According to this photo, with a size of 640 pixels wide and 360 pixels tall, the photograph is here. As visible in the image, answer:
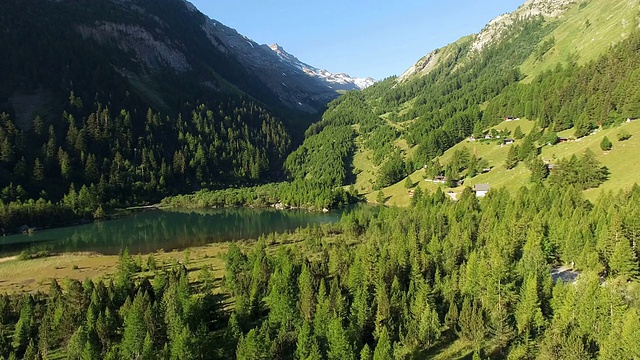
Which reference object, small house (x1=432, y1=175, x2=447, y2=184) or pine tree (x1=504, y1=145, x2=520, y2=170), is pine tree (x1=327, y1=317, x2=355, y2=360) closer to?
pine tree (x1=504, y1=145, x2=520, y2=170)

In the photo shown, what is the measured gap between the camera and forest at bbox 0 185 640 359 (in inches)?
1769

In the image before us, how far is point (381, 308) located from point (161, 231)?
11739 cm

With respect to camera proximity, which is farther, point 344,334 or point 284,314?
point 284,314

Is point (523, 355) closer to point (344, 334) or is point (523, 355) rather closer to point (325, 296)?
point (344, 334)

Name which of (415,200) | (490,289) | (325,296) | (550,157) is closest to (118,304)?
(325,296)

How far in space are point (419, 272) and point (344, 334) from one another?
27.1m

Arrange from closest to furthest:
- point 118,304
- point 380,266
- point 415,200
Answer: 1. point 118,304
2. point 380,266
3. point 415,200

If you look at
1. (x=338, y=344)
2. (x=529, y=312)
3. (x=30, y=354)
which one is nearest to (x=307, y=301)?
(x=338, y=344)

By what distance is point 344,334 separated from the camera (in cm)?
4450

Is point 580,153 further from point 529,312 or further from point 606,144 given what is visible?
point 529,312

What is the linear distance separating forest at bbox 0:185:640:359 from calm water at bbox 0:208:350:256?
48905mm

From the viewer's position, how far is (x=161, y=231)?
148 metres

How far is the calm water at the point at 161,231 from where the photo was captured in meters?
125

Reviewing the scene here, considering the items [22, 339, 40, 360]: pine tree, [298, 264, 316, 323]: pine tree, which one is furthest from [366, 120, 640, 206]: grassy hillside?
[22, 339, 40, 360]: pine tree
